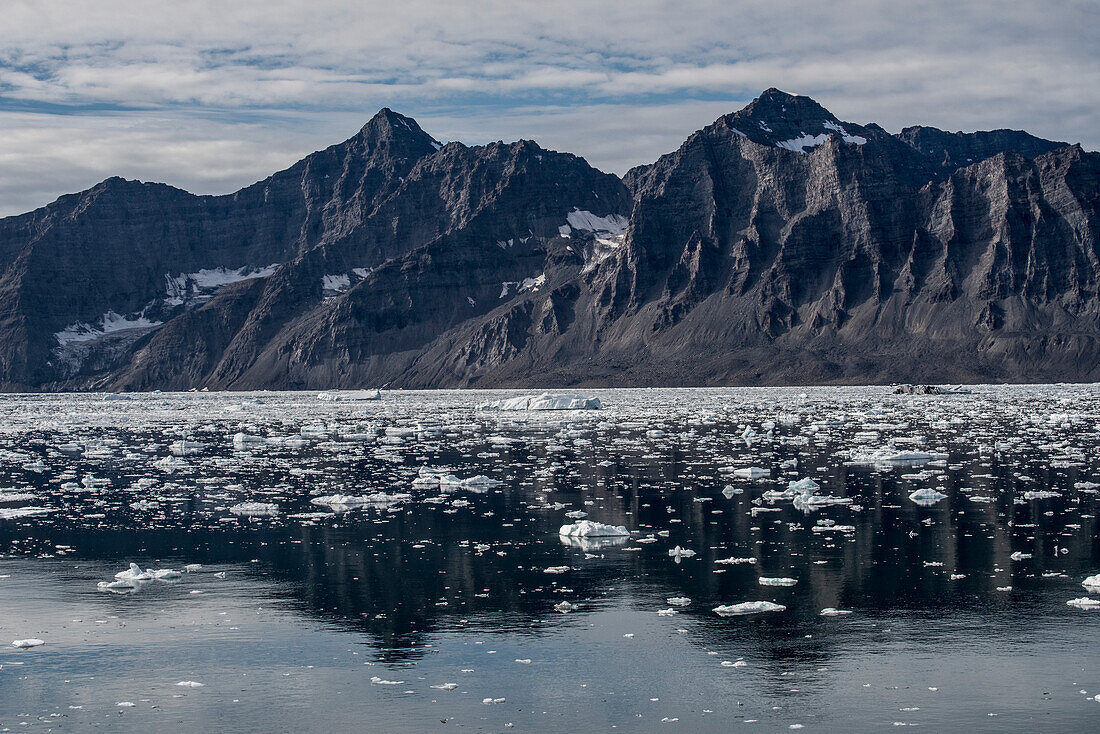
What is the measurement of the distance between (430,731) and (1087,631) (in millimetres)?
11618

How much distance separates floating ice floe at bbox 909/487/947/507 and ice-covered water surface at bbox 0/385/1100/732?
6.8 inches

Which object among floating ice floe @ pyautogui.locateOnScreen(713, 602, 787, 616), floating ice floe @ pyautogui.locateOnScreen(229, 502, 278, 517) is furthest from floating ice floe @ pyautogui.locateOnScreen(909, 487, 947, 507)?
floating ice floe @ pyautogui.locateOnScreen(229, 502, 278, 517)

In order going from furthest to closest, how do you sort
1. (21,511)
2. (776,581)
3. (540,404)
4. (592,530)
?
(540,404)
(21,511)
(592,530)
(776,581)

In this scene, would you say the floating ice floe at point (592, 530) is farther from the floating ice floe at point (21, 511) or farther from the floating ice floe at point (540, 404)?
the floating ice floe at point (540, 404)

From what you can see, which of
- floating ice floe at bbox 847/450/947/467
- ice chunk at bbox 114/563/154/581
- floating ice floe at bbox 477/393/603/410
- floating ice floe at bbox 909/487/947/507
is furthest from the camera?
floating ice floe at bbox 477/393/603/410

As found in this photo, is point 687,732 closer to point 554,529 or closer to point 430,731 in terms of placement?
point 430,731

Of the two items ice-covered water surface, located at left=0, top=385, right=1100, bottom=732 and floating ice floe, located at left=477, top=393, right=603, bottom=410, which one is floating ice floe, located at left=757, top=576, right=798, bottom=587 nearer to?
ice-covered water surface, located at left=0, top=385, right=1100, bottom=732

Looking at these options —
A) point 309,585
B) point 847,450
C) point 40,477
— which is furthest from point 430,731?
point 847,450

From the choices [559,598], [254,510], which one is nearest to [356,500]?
[254,510]

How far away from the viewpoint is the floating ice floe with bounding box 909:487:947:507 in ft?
113

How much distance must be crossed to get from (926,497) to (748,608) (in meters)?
16.4

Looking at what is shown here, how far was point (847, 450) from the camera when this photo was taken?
54.1 meters

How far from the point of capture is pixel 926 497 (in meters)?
35.2

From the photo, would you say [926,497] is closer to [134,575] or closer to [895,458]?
[895,458]
